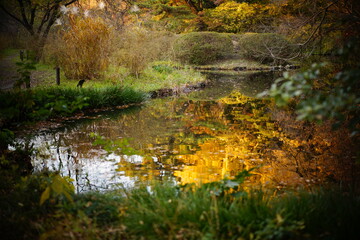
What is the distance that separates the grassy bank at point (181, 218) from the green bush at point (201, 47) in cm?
2119

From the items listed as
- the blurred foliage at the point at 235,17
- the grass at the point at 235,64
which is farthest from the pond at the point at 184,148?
the blurred foliage at the point at 235,17

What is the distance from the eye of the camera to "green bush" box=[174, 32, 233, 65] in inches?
927

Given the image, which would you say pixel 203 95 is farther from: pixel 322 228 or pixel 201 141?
pixel 322 228

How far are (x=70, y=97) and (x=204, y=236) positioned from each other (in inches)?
281

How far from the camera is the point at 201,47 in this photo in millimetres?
23578

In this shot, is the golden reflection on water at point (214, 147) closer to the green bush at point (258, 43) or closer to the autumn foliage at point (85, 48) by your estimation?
the autumn foliage at point (85, 48)

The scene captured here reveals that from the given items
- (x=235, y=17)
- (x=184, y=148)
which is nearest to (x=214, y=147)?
(x=184, y=148)

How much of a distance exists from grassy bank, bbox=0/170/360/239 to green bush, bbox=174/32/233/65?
21192mm

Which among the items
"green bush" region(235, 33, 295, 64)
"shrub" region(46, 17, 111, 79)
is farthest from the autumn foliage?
"green bush" region(235, 33, 295, 64)

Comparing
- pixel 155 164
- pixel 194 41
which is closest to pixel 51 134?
pixel 155 164

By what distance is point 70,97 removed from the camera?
8516 millimetres

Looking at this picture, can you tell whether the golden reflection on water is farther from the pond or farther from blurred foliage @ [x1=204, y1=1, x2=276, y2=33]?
blurred foliage @ [x1=204, y1=1, x2=276, y2=33]

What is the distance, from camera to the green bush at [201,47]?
2355cm

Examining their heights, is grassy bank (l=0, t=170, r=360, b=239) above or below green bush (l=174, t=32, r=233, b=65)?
below
